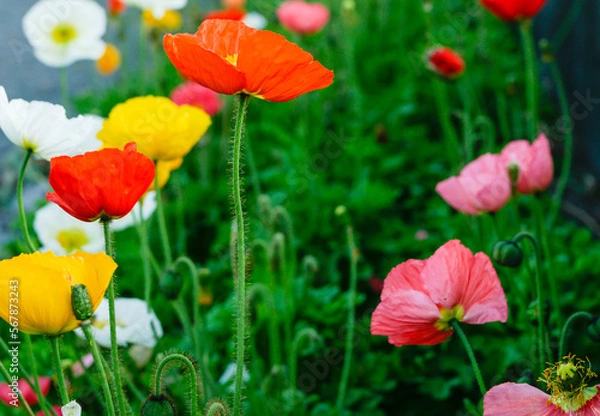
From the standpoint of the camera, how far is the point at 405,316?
2.72ft

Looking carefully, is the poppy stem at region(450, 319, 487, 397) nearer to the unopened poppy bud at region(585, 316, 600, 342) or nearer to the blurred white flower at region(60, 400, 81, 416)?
the unopened poppy bud at region(585, 316, 600, 342)

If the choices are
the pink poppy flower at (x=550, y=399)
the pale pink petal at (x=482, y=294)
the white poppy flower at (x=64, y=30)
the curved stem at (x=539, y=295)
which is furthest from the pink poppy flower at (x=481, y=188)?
the white poppy flower at (x=64, y=30)

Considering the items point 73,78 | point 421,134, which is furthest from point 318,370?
point 73,78

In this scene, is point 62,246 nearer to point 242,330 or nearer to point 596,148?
point 242,330

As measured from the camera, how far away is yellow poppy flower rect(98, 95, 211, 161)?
1085 mm

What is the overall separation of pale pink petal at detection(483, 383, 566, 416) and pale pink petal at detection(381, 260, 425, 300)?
147mm

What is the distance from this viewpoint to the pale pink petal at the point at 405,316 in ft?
2.70

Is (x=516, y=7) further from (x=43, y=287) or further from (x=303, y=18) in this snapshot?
(x=43, y=287)

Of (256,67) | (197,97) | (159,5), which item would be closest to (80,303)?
(256,67)

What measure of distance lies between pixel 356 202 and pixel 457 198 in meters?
0.92

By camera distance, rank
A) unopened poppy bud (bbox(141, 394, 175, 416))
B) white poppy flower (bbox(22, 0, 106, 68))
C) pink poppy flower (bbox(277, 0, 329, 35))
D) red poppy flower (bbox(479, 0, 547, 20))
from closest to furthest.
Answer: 1. unopened poppy bud (bbox(141, 394, 175, 416))
2. red poppy flower (bbox(479, 0, 547, 20))
3. white poppy flower (bbox(22, 0, 106, 68))
4. pink poppy flower (bbox(277, 0, 329, 35))

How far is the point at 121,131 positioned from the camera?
1.11m

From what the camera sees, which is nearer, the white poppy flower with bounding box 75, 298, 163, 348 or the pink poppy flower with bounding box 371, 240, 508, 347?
the pink poppy flower with bounding box 371, 240, 508, 347

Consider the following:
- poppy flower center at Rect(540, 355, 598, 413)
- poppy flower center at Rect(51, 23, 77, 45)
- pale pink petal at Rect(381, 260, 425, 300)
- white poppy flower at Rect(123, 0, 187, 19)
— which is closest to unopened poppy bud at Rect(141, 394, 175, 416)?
pale pink petal at Rect(381, 260, 425, 300)
